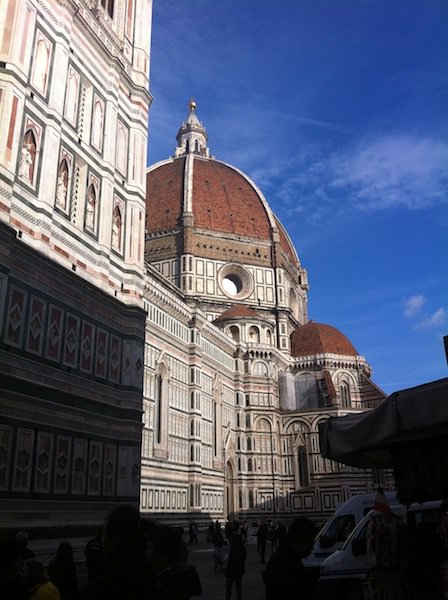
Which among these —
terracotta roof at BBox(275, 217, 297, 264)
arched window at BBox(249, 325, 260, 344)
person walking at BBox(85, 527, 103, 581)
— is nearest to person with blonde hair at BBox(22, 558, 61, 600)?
person walking at BBox(85, 527, 103, 581)

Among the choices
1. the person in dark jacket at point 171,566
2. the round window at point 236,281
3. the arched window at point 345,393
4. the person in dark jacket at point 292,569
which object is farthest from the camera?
the round window at point 236,281

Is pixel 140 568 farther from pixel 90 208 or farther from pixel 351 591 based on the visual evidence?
pixel 90 208

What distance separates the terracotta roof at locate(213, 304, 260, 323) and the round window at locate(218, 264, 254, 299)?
167 inches

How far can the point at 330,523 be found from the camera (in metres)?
12.6

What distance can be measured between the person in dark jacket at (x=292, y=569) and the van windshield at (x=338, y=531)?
9.07 m

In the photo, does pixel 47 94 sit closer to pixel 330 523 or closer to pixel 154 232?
pixel 330 523

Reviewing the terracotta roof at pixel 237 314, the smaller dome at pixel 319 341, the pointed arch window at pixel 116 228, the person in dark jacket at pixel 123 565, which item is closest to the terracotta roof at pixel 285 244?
the smaller dome at pixel 319 341

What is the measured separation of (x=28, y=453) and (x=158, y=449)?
83.4 ft

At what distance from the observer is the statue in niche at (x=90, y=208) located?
1312 cm

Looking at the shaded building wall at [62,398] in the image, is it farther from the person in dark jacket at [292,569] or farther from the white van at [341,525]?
the person in dark jacket at [292,569]

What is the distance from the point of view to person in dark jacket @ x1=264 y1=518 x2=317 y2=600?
3775mm

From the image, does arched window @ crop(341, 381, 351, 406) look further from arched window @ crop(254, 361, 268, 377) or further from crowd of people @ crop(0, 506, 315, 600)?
crowd of people @ crop(0, 506, 315, 600)

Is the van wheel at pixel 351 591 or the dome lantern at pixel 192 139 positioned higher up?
the dome lantern at pixel 192 139

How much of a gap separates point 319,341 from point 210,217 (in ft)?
57.6
